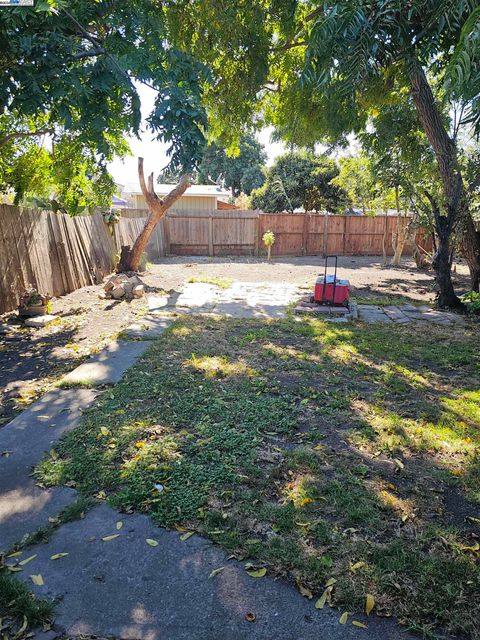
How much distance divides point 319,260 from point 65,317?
1102cm

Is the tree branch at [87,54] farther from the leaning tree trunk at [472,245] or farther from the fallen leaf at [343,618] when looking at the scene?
the leaning tree trunk at [472,245]

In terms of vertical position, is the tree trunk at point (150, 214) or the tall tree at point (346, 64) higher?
the tall tree at point (346, 64)

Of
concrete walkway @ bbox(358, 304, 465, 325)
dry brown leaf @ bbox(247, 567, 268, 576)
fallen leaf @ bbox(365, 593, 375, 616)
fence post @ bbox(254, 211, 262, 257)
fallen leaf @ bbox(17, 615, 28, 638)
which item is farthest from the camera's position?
fence post @ bbox(254, 211, 262, 257)

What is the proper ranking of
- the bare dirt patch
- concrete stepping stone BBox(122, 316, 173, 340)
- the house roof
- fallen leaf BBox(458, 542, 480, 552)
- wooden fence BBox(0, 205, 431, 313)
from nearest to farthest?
fallen leaf BBox(458, 542, 480, 552) → the bare dirt patch → concrete stepping stone BBox(122, 316, 173, 340) → wooden fence BBox(0, 205, 431, 313) → the house roof

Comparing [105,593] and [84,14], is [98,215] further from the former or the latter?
[105,593]

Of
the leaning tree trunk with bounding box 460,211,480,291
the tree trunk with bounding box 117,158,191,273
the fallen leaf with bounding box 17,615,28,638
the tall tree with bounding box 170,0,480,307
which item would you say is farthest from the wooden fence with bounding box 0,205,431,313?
the leaning tree trunk with bounding box 460,211,480,291

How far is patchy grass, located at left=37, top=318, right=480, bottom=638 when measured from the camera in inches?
74.2

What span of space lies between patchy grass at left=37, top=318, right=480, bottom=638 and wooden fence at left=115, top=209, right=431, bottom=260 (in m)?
12.8

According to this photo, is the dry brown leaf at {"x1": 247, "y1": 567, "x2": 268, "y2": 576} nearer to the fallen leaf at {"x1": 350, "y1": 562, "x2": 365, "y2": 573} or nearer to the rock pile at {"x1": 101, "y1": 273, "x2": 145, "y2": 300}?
the fallen leaf at {"x1": 350, "y1": 562, "x2": 365, "y2": 573}

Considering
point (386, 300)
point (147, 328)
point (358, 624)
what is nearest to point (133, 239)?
point (147, 328)

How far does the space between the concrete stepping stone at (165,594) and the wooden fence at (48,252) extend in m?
5.32

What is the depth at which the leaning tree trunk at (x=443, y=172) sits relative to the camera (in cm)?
654

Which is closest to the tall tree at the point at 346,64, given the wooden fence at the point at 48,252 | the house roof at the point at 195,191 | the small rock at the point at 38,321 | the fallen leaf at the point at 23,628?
the fallen leaf at the point at 23,628

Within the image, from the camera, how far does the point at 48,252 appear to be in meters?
7.59
